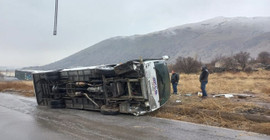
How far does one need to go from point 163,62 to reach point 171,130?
9.78 ft

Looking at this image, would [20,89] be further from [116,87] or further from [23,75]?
[23,75]

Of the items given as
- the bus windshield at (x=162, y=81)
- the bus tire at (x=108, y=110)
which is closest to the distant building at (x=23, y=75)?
the bus tire at (x=108, y=110)

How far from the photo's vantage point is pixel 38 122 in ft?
21.6

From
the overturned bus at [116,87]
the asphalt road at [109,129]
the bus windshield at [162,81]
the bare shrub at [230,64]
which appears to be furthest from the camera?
the bare shrub at [230,64]

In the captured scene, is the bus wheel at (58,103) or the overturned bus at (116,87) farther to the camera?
the bus wheel at (58,103)

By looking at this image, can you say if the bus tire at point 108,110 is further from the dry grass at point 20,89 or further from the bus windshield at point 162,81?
the dry grass at point 20,89

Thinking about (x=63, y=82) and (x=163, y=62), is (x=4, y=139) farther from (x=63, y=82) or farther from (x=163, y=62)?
(x=163, y=62)

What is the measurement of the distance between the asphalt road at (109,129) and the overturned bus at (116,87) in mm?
451

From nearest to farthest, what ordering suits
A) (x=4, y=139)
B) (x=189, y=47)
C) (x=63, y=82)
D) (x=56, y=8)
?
(x=4, y=139)
(x=63, y=82)
(x=56, y=8)
(x=189, y=47)

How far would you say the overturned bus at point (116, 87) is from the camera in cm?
647

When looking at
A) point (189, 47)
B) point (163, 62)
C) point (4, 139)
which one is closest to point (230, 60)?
point (163, 62)

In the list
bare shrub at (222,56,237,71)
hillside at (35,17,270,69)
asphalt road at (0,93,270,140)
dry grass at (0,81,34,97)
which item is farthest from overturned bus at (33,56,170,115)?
hillside at (35,17,270,69)

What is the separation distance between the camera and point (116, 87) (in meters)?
6.98

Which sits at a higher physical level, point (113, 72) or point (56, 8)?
point (56, 8)
